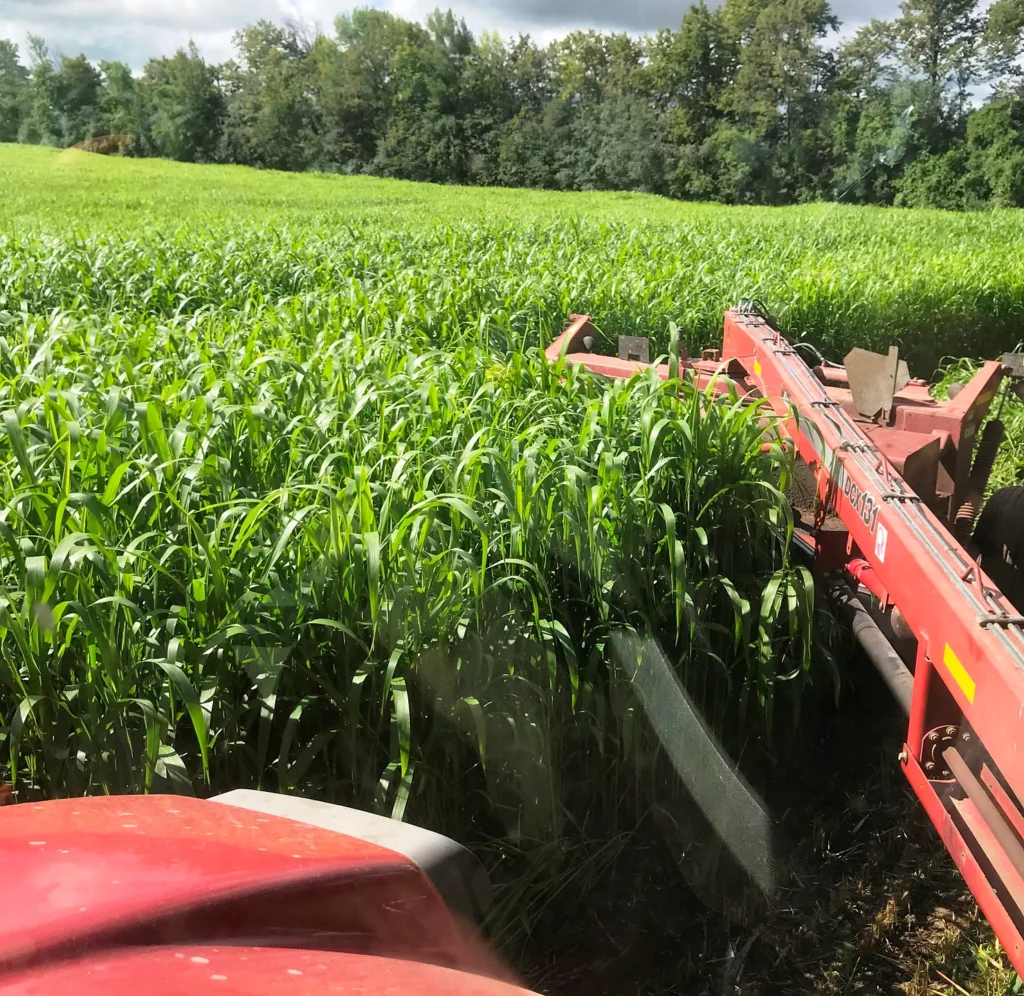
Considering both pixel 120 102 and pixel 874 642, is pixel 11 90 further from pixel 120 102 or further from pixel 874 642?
pixel 874 642

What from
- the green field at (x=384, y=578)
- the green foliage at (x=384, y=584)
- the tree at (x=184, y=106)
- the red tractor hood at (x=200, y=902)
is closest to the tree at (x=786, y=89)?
the tree at (x=184, y=106)

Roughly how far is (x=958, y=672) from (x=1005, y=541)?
173cm

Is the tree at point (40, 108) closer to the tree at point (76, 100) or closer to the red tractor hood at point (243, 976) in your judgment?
the tree at point (76, 100)

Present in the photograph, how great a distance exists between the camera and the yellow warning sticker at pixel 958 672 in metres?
1.54

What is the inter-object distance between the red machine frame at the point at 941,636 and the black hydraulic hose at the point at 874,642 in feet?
0.08

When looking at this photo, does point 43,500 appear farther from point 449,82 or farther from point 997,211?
point 449,82

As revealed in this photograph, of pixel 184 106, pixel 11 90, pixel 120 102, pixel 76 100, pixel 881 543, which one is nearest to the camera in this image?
pixel 881 543

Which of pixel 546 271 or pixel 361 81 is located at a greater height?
pixel 361 81

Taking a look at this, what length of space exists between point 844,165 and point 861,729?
55.9 ft

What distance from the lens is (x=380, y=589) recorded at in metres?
2.04

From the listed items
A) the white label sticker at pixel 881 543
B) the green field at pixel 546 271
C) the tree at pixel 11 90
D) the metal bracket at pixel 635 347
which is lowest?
the white label sticker at pixel 881 543

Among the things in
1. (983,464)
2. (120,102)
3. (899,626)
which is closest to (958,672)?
(899,626)

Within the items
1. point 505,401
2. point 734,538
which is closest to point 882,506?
point 734,538

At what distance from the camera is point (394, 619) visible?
2.00m
